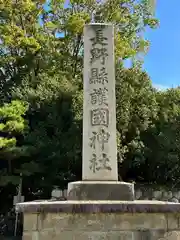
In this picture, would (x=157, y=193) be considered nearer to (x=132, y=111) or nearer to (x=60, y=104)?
(x=132, y=111)

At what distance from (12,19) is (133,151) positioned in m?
7.21

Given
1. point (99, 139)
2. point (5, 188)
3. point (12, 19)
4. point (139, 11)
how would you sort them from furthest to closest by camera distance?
point (139, 11) → point (12, 19) → point (5, 188) → point (99, 139)

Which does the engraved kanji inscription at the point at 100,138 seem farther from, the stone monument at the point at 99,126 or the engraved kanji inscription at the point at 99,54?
the engraved kanji inscription at the point at 99,54

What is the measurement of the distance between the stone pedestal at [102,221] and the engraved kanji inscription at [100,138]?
1.44 m

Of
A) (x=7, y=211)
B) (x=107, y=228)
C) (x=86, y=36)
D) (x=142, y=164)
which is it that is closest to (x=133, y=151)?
(x=142, y=164)

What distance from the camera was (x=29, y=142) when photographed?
1228 cm

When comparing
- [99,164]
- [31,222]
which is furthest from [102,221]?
[99,164]

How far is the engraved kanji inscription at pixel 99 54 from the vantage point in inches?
267

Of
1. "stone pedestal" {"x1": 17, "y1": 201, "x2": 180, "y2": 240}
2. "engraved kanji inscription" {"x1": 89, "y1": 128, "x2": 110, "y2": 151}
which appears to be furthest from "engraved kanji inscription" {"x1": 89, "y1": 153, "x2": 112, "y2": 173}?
"stone pedestal" {"x1": 17, "y1": 201, "x2": 180, "y2": 240}

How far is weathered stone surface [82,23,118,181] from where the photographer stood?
6.14 meters

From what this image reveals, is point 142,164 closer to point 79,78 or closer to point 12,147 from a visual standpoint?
point 79,78

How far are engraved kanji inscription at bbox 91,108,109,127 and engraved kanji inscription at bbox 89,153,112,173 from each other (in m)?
0.59

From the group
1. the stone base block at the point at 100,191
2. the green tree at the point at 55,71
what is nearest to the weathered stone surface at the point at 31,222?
the stone base block at the point at 100,191

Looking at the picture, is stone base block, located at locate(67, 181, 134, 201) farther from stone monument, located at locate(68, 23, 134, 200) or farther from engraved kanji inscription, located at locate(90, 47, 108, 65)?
engraved kanji inscription, located at locate(90, 47, 108, 65)
